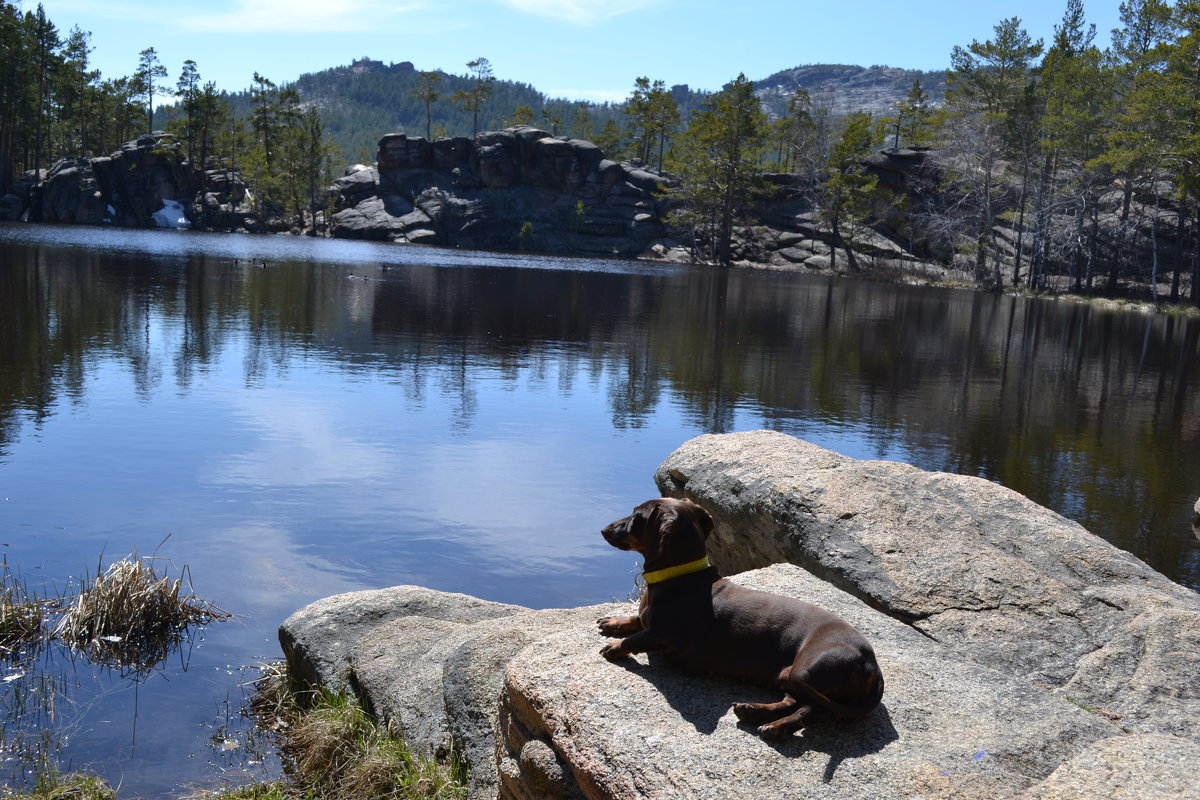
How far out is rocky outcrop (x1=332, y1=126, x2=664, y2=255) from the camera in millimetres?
98062

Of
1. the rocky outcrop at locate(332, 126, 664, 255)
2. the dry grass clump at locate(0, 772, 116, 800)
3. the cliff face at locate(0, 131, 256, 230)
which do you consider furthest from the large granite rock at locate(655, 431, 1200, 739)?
the cliff face at locate(0, 131, 256, 230)

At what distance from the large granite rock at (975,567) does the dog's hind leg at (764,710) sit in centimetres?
225

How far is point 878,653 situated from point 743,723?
1.10 meters

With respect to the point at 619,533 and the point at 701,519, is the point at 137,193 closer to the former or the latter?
the point at 619,533

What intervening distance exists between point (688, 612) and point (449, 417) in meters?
12.5

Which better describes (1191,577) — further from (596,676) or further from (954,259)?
(954,259)

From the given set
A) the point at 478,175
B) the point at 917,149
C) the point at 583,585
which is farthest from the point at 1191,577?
the point at 478,175

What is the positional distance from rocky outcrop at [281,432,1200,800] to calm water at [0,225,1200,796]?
146 cm

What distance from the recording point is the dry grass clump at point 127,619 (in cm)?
752

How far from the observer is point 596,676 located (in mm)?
4227

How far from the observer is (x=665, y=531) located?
4.31 meters

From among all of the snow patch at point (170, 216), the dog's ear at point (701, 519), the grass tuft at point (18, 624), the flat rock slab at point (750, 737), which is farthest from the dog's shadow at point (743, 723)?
the snow patch at point (170, 216)

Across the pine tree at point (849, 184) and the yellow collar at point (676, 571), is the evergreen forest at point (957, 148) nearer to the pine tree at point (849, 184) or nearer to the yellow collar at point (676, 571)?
the pine tree at point (849, 184)

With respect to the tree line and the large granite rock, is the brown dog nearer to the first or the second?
the large granite rock
